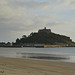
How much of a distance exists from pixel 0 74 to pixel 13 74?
38.0 inches

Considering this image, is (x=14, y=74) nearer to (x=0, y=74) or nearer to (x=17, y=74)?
(x=17, y=74)

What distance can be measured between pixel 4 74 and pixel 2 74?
0.15m

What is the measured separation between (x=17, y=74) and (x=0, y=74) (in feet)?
4.05

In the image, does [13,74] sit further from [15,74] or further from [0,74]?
[0,74]

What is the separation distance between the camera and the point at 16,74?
12.4 meters

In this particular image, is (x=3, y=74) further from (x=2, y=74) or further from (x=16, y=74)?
(x=16, y=74)

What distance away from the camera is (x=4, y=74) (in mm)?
12016

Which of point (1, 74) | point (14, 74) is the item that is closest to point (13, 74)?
point (14, 74)

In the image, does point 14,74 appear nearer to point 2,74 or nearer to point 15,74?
point 15,74

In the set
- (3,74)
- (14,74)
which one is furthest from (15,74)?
(3,74)

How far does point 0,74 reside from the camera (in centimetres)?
1188

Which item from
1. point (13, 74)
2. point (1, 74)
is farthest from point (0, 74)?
point (13, 74)

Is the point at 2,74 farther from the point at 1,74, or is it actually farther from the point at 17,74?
the point at 17,74

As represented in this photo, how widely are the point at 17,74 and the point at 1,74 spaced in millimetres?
1147
